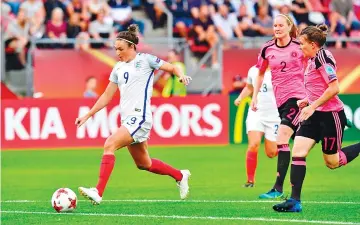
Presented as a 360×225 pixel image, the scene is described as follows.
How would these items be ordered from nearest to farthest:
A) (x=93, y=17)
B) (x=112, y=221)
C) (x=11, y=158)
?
(x=112, y=221) < (x=11, y=158) < (x=93, y=17)

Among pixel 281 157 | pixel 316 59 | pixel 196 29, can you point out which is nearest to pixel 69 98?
pixel 196 29

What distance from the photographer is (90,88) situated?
83.5 ft

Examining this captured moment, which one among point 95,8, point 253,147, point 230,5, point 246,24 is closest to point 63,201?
point 253,147

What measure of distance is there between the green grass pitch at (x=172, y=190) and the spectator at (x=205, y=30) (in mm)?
3726

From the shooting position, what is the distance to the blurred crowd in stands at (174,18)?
26.2 meters

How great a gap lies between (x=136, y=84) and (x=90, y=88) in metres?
12.3

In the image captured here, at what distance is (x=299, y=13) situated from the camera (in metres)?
28.3

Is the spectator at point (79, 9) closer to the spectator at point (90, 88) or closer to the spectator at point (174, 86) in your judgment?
the spectator at point (90, 88)

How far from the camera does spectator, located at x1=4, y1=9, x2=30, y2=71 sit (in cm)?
2562

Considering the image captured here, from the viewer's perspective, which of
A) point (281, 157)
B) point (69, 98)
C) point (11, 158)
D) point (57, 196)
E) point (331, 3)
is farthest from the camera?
point (331, 3)

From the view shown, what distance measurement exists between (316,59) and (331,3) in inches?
689

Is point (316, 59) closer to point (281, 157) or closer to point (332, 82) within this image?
point (332, 82)

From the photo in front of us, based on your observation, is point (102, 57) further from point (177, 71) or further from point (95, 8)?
point (177, 71)

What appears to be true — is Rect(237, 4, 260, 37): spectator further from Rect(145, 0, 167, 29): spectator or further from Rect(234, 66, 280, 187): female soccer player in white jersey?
Rect(234, 66, 280, 187): female soccer player in white jersey
